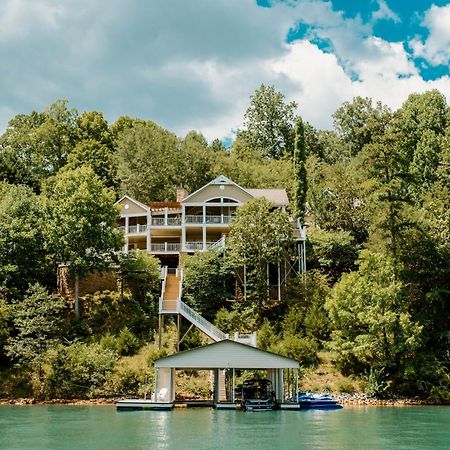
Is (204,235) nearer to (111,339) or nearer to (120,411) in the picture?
(111,339)

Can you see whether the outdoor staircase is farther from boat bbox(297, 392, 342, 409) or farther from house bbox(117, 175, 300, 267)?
boat bbox(297, 392, 342, 409)

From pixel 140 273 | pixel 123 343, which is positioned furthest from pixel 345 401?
pixel 140 273

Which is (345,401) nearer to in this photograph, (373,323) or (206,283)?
(373,323)

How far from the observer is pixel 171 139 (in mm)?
66188

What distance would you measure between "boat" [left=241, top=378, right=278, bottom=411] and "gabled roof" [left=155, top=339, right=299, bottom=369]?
163 cm

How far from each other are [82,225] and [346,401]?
20657 millimetres

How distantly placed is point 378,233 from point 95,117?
135 ft

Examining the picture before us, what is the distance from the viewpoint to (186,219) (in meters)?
52.9

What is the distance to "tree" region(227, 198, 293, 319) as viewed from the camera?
153 feet

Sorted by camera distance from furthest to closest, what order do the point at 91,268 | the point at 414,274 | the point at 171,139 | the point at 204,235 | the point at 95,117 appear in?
1. the point at 95,117
2. the point at 171,139
3. the point at 204,235
4. the point at 91,268
5. the point at 414,274

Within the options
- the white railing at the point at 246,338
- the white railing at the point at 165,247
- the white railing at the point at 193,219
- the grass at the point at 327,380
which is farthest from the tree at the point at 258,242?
the white railing at the point at 165,247

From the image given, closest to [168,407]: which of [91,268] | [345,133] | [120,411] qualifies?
[120,411]

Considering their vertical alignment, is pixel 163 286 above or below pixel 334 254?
below

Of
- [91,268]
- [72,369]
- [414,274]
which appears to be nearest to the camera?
[72,369]
